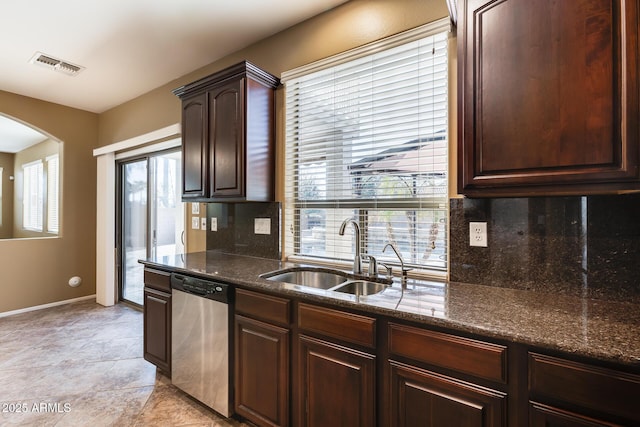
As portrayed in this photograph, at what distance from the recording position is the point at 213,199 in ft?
8.13

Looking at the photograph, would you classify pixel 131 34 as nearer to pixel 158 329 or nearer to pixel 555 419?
pixel 158 329

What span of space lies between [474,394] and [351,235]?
48.8 inches

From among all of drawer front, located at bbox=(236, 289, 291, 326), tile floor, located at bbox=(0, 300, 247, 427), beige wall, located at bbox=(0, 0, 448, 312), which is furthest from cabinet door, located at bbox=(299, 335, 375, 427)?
beige wall, located at bbox=(0, 0, 448, 312)

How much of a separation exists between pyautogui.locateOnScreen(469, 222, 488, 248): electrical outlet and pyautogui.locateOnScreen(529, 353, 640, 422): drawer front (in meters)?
0.72

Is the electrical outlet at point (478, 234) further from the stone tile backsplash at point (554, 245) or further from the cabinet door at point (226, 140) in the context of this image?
the cabinet door at point (226, 140)

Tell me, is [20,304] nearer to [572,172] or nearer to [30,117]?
[30,117]

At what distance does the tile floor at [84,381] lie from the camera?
6.47 feet

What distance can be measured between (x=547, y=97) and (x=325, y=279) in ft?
5.02

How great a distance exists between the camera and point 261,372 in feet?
5.59

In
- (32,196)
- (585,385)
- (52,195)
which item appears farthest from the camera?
(32,196)

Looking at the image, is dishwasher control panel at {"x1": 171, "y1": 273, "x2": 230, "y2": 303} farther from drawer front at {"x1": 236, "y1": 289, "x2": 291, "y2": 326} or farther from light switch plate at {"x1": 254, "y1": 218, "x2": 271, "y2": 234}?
light switch plate at {"x1": 254, "y1": 218, "x2": 271, "y2": 234}

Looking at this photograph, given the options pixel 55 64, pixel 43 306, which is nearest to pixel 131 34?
pixel 55 64

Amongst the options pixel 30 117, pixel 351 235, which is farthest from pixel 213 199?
pixel 30 117

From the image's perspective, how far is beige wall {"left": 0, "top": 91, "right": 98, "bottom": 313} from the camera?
→ 3.81 m
